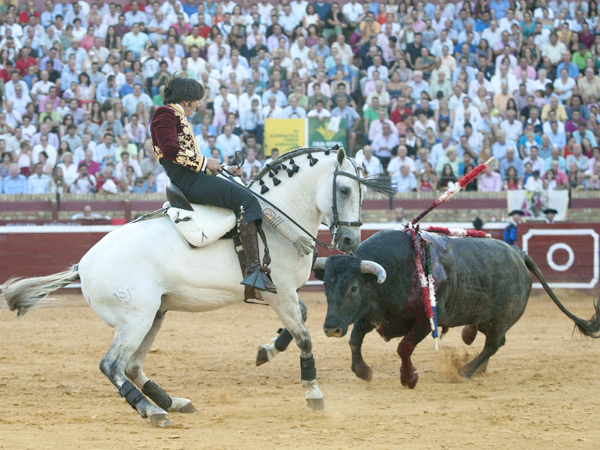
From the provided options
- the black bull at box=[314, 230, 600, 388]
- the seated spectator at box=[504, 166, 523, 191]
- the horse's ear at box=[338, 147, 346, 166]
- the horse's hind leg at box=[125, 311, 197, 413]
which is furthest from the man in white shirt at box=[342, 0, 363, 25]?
the horse's hind leg at box=[125, 311, 197, 413]

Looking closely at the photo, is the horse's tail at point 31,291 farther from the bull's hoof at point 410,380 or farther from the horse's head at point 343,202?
the bull's hoof at point 410,380

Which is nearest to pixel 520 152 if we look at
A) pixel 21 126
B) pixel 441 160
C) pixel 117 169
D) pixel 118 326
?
pixel 441 160

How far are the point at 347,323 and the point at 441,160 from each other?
9.17 meters

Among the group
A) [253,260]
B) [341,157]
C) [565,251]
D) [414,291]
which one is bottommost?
[565,251]

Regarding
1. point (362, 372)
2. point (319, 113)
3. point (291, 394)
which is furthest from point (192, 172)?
point (319, 113)

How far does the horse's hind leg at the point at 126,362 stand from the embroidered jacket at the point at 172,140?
1.19 metres

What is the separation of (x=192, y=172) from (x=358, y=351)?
226 cm

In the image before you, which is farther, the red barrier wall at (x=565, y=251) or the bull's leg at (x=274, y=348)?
the red barrier wall at (x=565, y=251)

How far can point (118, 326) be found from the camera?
639 cm

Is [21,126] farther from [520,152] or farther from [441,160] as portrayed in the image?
[520,152]

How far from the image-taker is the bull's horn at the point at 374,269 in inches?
283

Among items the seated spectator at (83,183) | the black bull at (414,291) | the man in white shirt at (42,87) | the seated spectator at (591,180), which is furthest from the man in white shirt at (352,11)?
the black bull at (414,291)

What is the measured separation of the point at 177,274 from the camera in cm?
650

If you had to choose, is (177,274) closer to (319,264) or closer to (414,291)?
(319,264)
